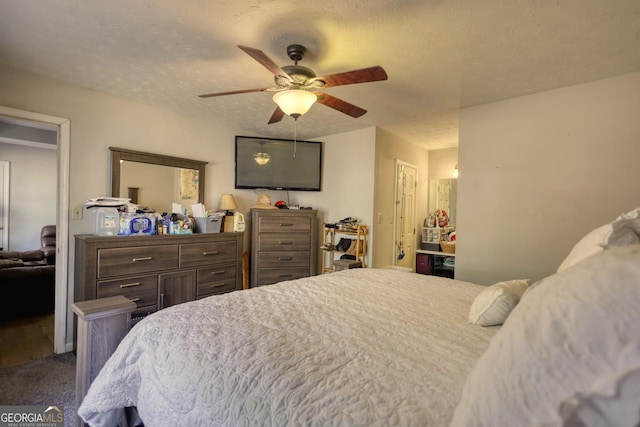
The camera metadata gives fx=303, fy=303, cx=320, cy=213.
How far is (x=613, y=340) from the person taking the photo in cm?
41

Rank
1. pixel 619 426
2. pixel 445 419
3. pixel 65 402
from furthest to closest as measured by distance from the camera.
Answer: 1. pixel 65 402
2. pixel 445 419
3. pixel 619 426

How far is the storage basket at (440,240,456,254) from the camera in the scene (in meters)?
4.46

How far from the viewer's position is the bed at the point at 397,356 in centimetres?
42

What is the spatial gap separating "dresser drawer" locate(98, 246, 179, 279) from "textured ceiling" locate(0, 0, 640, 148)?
1447 millimetres

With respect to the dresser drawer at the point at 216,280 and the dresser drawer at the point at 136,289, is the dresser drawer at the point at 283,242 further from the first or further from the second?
the dresser drawer at the point at 136,289

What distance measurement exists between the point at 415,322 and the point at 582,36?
1957mm

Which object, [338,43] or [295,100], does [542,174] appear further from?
[295,100]

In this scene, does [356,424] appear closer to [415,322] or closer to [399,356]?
[399,356]

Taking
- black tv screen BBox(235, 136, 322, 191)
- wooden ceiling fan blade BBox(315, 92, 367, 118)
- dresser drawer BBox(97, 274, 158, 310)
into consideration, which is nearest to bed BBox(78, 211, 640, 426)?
wooden ceiling fan blade BBox(315, 92, 367, 118)

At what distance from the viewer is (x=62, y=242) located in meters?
2.66

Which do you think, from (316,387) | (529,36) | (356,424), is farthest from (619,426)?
(529,36)

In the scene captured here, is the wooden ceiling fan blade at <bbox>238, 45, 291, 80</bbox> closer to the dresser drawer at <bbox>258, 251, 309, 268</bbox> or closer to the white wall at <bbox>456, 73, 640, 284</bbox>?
the white wall at <bbox>456, 73, 640, 284</bbox>

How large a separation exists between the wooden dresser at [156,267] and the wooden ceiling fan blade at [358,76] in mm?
2143

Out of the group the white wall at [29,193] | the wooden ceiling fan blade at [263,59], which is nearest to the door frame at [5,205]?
the white wall at [29,193]
